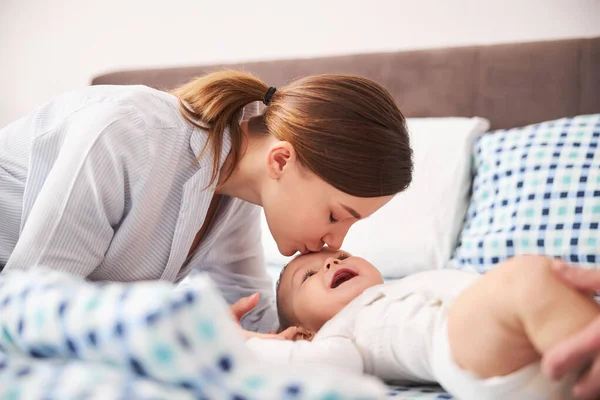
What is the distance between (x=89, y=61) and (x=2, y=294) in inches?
95.9

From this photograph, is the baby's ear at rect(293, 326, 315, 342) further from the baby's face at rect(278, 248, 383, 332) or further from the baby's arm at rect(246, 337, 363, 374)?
the baby's arm at rect(246, 337, 363, 374)

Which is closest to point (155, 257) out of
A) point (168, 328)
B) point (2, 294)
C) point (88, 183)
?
point (88, 183)

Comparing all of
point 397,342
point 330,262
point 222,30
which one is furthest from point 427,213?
point 222,30

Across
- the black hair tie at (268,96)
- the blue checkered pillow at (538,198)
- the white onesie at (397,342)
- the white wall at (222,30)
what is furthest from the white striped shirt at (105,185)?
the white wall at (222,30)

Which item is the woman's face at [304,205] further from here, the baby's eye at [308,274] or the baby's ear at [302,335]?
the baby's ear at [302,335]

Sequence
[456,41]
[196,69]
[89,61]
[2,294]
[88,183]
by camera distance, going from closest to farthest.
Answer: [2,294] < [88,183] < [456,41] < [196,69] < [89,61]

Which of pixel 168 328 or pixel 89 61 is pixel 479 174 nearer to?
pixel 168 328

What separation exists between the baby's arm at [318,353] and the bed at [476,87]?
0.81 meters

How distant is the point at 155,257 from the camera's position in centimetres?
131

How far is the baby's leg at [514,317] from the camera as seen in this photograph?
714 millimetres

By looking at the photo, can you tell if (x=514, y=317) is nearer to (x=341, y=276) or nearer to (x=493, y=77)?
(x=341, y=276)

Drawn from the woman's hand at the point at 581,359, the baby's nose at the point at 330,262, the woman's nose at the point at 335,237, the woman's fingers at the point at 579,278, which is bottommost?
the baby's nose at the point at 330,262

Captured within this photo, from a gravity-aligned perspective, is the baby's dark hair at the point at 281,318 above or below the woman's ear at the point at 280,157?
below

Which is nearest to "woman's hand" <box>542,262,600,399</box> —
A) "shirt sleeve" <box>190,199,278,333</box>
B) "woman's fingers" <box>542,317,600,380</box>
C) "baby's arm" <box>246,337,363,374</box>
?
"woman's fingers" <box>542,317,600,380</box>
